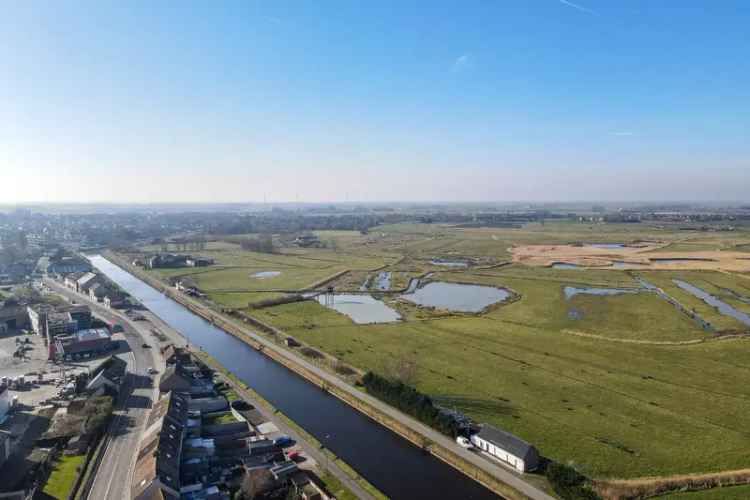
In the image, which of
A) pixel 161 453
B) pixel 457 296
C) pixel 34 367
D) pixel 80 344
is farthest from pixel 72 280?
pixel 161 453

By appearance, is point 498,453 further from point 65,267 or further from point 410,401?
point 65,267

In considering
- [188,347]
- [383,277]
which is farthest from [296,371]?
[383,277]

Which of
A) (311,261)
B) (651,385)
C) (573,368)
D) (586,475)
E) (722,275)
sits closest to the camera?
(586,475)

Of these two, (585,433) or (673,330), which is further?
(673,330)

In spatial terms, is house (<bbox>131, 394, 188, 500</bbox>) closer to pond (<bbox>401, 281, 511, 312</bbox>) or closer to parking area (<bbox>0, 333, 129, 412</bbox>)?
parking area (<bbox>0, 333, 129, 412</bbox>)

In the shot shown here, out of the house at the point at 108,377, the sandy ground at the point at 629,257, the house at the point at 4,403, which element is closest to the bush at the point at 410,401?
the house at the point at 108,377

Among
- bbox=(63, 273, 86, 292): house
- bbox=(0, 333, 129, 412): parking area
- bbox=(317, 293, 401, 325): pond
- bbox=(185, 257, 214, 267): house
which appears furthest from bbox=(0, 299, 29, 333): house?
bbox=(185, 257, 214, 267): house

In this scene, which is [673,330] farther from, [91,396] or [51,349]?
[51,349]
